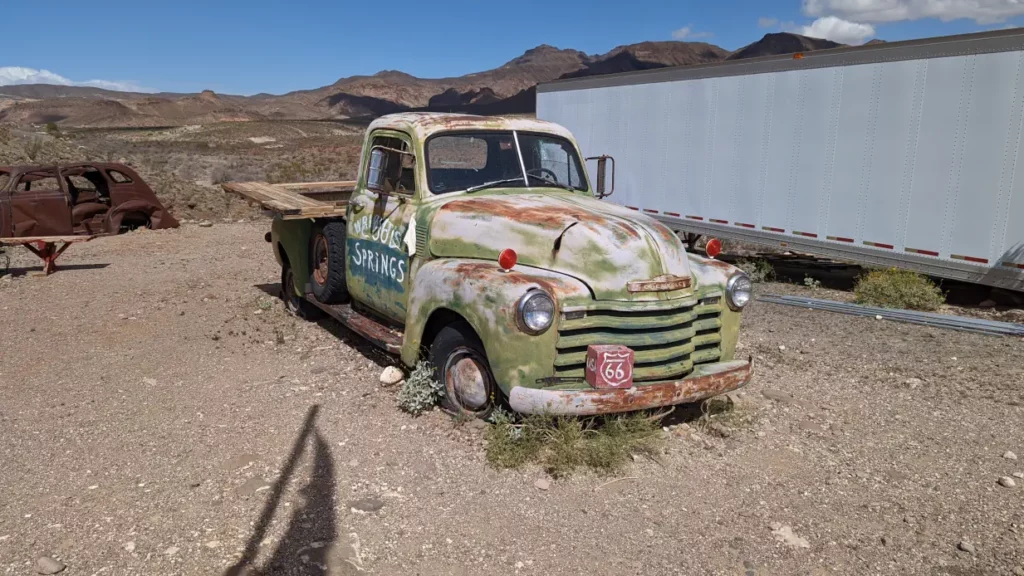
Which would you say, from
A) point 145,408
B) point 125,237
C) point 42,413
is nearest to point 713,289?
point 145,408

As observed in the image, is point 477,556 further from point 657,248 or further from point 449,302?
point 657,248

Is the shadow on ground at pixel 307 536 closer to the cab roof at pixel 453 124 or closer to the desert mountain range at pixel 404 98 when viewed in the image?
the cab roof at pixel 453 124

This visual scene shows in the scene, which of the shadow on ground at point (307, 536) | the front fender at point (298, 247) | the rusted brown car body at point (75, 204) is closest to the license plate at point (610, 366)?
the shadow on ground at point (307, 536)

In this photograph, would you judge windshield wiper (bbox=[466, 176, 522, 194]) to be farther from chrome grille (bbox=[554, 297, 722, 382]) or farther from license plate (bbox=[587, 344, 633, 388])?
license plate (bbox=[587, 344, 633, 388])

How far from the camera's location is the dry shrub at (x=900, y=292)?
877cm

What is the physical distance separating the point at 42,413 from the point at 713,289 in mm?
4737

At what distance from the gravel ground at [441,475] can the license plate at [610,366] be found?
1.88 ft

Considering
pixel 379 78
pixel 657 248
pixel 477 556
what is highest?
pixel 379 78

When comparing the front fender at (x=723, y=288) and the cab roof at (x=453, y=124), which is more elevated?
the cab roof at (x=453, y=124)

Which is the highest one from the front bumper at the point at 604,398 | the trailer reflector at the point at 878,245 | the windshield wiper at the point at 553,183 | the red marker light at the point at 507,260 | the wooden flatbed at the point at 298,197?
the windshield wiper at the point at 553,183

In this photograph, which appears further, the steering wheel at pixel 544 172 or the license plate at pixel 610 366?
the steering wheel at pixel 544 172

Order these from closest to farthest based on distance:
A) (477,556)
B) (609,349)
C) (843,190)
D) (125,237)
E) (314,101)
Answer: (477,556) → (609,349) → (843,190) → (125,237) → (314,101)

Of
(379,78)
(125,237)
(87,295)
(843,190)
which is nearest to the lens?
(87,295)

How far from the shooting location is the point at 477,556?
364cm
